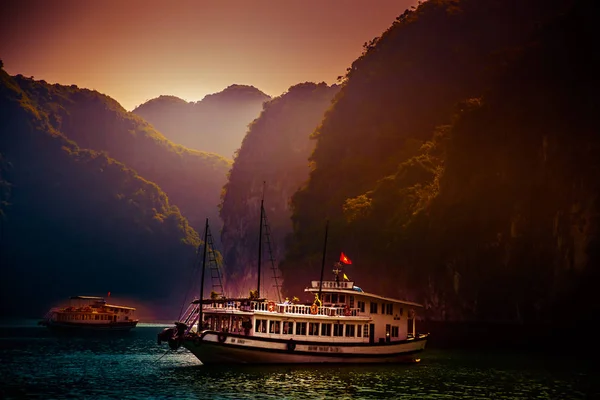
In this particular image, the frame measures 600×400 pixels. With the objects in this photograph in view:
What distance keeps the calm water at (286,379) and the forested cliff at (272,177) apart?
4615 inches

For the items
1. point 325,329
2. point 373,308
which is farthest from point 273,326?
point 373,308

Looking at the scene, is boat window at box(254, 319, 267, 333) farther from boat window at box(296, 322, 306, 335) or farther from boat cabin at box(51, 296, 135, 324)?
boat cabin at box(51, 296, 135, 324)

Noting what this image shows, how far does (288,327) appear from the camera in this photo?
5341cm

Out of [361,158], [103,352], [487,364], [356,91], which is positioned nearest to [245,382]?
[487,364]

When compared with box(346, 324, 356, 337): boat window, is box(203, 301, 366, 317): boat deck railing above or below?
above

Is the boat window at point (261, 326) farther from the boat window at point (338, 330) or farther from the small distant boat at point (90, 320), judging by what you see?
the small distant boat at point (90, 320)

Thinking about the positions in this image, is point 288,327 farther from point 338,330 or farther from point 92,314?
point 92,314

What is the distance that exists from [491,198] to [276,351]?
46316 mm

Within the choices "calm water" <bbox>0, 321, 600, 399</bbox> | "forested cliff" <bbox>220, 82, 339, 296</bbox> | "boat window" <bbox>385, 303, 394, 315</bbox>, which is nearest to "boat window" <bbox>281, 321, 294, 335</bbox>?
"calm water" <bbox>0, 321, 600, 399</bbox>

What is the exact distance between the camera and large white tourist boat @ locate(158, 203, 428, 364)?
5184 cm

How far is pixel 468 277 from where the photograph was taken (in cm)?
8969

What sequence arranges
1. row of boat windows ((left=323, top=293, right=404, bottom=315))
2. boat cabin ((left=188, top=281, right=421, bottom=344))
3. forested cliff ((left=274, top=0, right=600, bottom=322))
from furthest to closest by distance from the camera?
forested cliff ((left=274, top=0, right=600, bottom=322))
row of boat windows ((left=323, top=293, right=404, bottom=315))
boat cabin ((left=188, top=281, right=421, bottom=344))

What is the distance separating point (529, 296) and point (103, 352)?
47758 millimetres

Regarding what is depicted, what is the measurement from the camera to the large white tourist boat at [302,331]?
51.8 metres
